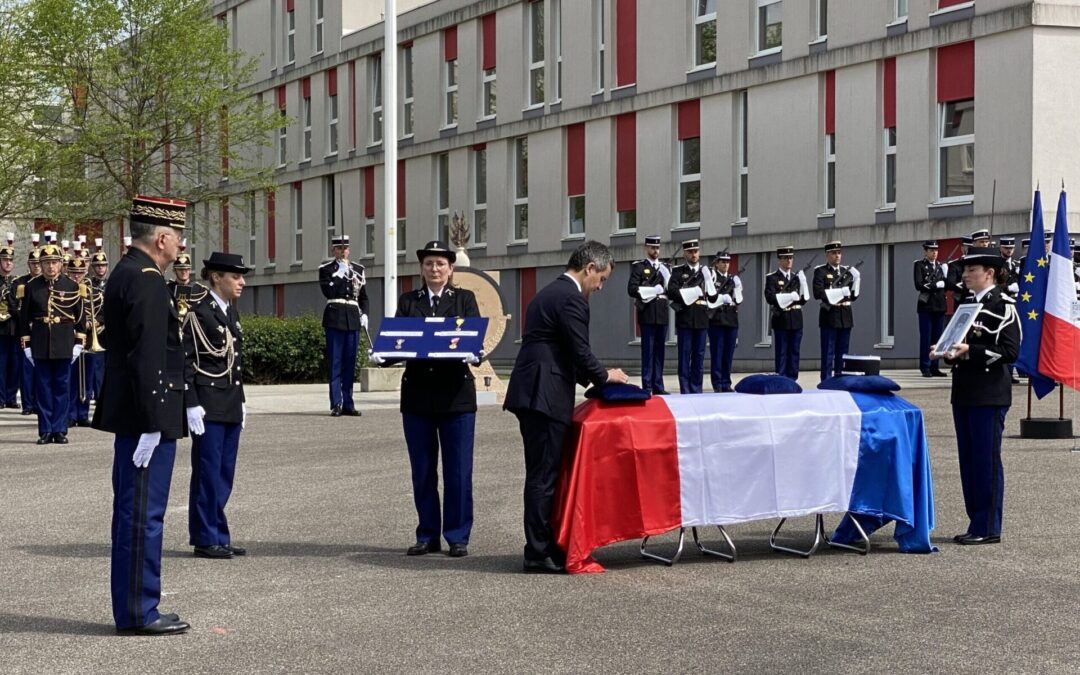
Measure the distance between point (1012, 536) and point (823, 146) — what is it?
24978mm

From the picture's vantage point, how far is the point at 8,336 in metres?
24.8

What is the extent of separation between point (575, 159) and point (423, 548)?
110 ft

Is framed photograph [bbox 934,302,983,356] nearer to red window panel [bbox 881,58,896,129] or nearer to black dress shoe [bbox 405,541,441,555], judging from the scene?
black dress shoe [bbox 405,541,441,555]

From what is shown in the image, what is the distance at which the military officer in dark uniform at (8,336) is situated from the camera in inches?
943

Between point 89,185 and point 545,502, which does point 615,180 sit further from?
point 545,502

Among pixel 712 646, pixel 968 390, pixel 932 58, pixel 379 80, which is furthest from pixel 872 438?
pixel 379 80

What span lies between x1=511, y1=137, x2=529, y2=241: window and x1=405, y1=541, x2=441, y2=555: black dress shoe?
1385 inches

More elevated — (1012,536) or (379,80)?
(379,80)

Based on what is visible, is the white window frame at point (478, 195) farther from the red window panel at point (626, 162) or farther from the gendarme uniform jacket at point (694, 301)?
the gendarme uniform jacket at point (694, 301)

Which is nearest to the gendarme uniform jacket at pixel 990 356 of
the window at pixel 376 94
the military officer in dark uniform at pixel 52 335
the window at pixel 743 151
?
the military officer in dark uniform at pixel 52 335

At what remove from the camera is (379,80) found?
5219cm

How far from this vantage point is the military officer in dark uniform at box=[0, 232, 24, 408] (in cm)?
2395

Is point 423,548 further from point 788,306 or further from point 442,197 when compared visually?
point 442,197

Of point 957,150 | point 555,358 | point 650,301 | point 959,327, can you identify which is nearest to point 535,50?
point 957,150
